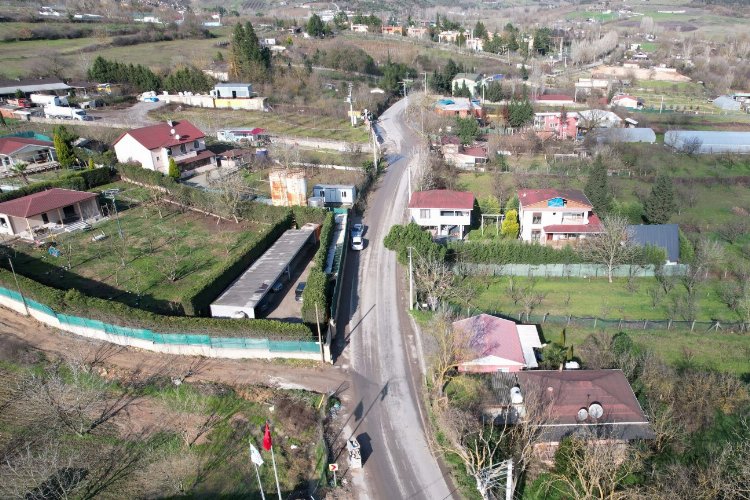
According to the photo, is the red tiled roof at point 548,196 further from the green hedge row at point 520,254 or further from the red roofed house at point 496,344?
the red roofed house at point 496,344

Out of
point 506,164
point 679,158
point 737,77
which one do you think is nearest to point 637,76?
point 737,77

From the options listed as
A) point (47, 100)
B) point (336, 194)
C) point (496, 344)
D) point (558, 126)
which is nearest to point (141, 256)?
point (336, 194)

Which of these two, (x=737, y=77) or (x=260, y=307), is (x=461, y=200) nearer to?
(x=260, y=307)

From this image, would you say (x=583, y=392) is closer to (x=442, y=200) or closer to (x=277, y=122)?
(x=442, y=200)

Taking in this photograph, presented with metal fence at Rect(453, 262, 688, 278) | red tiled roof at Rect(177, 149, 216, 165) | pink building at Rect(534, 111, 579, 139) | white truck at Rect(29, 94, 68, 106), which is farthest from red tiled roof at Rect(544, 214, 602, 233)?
white truck at Rect(29, 94, 68, 106)

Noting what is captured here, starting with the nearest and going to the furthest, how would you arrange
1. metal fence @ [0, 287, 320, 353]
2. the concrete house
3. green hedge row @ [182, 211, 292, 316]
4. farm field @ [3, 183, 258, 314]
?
1. metal fence @ [0, 287, 320, 353]
2. green hedge row @ [182, 211, 292, 316]
3. farm field @ [3, 183, 258, 314]
4. the concrete house

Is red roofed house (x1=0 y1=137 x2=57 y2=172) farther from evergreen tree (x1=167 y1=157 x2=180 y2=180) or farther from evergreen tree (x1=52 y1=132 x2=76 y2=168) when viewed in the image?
evergreen tree (x1=167 y1=157 x2=180 y2=180)

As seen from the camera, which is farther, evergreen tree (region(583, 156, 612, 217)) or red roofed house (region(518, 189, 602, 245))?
evergreen tree (region(583, 156, 612, 217))
